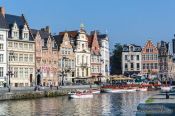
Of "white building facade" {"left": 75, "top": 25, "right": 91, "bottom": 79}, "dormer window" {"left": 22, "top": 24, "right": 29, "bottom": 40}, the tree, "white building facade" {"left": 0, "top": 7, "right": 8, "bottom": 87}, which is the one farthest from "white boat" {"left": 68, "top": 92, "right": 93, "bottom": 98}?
the tree

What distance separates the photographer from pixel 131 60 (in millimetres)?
141000

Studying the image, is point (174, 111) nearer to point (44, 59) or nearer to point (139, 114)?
point (139, 114)

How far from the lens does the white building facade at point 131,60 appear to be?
140625mm

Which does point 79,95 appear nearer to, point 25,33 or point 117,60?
point 25,33

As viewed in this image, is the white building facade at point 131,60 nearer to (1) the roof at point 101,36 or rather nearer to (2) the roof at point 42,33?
(1) the roof at point 101,36

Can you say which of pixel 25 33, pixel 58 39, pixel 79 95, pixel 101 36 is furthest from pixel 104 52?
pixel 79 95

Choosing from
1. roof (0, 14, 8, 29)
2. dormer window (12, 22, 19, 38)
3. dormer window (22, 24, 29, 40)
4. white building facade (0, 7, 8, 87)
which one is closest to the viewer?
white building facade (0, 7, 8, 87)

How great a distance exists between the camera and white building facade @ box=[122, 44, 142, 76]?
14062cm

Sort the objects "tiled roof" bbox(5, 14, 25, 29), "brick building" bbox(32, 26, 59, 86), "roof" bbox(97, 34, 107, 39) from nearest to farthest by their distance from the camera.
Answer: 1. "tiled roof" bbox(5, 14, 25, 29)
2. "brick building" bbox(32, 26, 59, 86)
3. "roof" bbox(97, 34, 107, 39)

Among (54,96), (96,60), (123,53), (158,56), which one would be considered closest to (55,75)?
(96,60)

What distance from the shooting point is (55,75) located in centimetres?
10825

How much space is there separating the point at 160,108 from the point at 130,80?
89.5 m

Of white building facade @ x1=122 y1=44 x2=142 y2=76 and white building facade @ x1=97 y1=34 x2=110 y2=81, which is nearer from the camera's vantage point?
white building facade @ x1=97 y1=34 x2=110 y2=81

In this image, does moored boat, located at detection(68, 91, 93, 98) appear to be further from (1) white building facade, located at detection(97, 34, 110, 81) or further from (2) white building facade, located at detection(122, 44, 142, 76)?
(2) white building facade, located at detection(122, 44, 142, 76)
